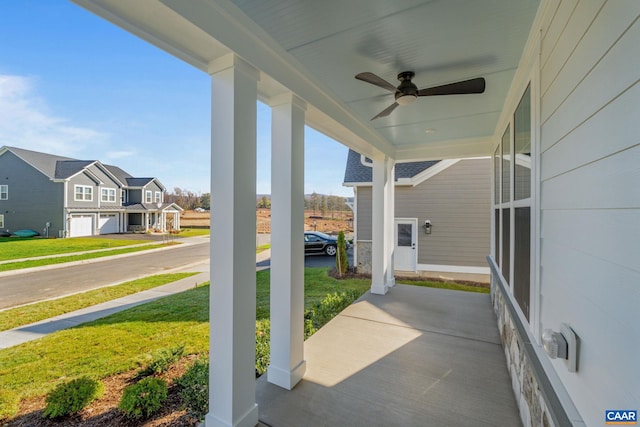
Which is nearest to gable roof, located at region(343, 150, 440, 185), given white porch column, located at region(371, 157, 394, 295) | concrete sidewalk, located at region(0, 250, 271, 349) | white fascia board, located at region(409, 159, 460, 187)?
white fascia board, located at region(409, 159, 460, 187)

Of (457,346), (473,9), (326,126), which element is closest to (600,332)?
(473,9)

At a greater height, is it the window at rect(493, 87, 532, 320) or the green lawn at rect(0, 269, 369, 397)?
the window at rect(493, 87, 532, 320)

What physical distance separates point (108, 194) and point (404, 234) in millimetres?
18915

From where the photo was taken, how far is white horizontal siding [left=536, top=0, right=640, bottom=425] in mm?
812

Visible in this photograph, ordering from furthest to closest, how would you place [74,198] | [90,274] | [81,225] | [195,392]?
[81,225]
[74,198]
[90,274]
[195,392]

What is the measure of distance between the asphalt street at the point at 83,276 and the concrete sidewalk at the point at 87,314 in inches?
56.3

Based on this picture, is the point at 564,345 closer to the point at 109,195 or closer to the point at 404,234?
the point at 404,234

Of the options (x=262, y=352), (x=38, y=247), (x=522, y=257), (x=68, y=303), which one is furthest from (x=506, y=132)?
(x=38, y=247)

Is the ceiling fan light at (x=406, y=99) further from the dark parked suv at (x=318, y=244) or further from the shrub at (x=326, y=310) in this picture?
the dark parked suv at (x=318, y=244)

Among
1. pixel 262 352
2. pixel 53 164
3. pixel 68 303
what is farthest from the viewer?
pixel 53 164

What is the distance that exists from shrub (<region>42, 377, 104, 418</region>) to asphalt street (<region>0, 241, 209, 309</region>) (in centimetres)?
459

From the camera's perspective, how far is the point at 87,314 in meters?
4.73

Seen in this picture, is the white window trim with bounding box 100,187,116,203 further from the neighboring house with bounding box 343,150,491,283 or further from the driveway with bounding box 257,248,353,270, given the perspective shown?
the neighboring house with bounding box 343,150,491,283

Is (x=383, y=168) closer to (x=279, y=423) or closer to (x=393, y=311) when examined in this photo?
(x=393, y=311)
